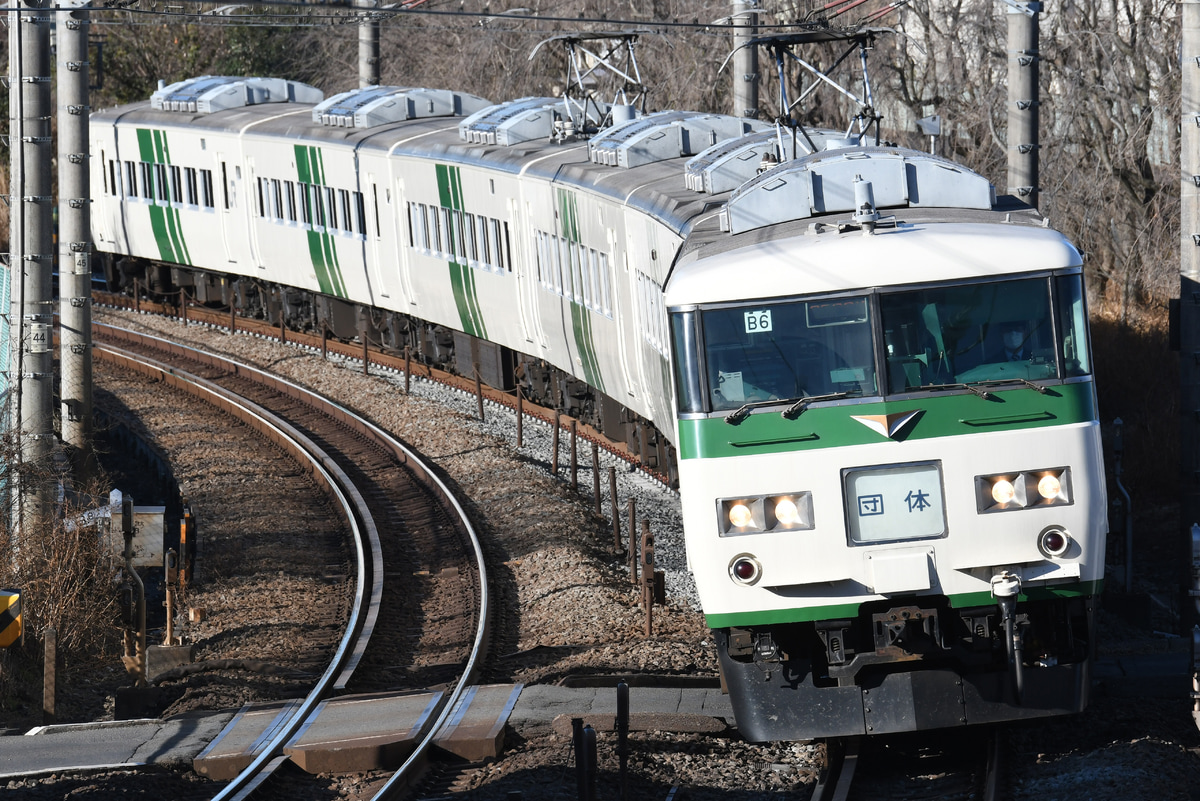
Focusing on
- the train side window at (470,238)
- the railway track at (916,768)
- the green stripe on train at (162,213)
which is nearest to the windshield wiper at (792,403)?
the railway track at (916,768)

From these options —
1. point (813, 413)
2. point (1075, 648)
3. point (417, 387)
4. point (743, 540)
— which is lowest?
point (417, 387)

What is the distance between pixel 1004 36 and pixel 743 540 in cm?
1722

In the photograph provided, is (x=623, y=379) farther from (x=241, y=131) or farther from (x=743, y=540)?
(x=241, y=131)

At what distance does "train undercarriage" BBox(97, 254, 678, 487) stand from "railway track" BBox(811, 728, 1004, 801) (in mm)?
6331

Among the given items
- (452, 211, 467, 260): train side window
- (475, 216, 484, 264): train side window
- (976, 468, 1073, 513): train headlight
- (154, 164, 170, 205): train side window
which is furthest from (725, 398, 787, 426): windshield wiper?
(154, 164, 170, 205): train side window

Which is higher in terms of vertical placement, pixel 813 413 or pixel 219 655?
pixel 813 413

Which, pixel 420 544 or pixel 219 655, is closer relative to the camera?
pixel 219 655

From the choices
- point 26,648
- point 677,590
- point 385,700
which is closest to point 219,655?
point 26,648

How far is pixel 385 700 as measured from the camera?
9742 millimetres

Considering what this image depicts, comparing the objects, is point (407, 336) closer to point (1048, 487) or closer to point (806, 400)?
point (806, 400)

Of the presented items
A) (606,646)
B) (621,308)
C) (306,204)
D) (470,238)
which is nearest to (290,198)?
(306,204)

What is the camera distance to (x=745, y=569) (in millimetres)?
7637

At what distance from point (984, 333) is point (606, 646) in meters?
3.98

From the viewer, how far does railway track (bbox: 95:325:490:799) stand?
34.5 ft
